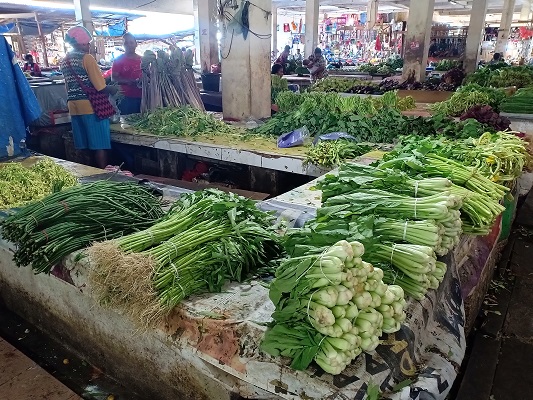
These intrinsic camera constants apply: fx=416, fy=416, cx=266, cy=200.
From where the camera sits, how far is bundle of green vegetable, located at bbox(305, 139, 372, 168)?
5.18 m

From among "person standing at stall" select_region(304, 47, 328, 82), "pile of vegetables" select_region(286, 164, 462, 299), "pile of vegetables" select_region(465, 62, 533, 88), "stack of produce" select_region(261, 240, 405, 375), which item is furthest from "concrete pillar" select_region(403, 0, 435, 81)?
"stack of produce" select_region(261, 240, 405, 375)

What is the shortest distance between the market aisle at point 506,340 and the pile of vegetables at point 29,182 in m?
3.91

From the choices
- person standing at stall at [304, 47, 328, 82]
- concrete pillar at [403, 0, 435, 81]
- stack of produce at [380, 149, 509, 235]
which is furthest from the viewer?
person standing at stall at [304, 47, 328, 82]

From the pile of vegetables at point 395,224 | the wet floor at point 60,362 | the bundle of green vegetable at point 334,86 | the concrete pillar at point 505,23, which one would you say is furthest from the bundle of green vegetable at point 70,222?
the concrete pillar at point 505,23

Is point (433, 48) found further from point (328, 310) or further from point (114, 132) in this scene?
point (328, 310)

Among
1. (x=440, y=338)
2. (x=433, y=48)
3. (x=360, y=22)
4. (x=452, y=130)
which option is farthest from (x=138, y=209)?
(x=360, y=22)

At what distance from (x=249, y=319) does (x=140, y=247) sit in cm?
80

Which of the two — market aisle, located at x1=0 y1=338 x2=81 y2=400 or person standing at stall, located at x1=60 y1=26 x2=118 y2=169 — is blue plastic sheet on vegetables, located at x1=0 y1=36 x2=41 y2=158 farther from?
market aisle, located at x1=0 y1=338 x2=81 y2=400

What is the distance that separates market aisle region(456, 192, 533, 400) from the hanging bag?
591 centimetres

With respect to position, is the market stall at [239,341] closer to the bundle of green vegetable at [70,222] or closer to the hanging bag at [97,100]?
the bundle of green vegetable at [70,222]

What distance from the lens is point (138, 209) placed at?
321 cm

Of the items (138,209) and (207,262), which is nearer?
(207,262)

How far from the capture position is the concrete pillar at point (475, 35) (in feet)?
50.7

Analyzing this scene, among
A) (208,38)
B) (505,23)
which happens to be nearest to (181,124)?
(208,38)
